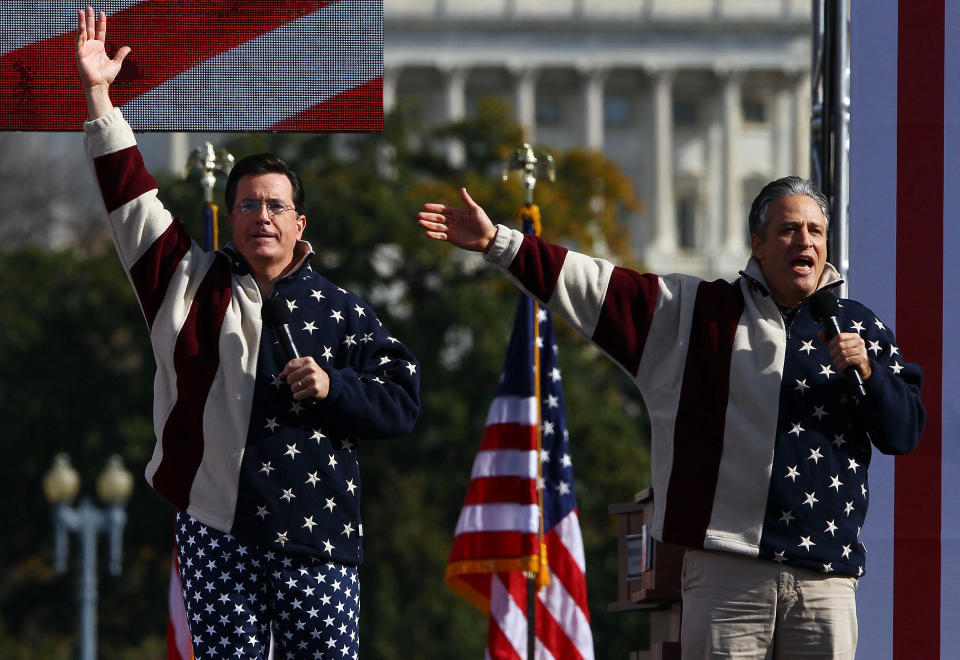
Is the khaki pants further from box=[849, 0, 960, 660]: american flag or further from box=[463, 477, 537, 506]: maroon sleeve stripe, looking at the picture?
box=[463, 477, 537, 506]: maroon sleeve stripe

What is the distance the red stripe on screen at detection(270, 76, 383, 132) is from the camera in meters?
6.25

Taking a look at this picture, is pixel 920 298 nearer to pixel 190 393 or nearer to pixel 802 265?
pixel 802 265

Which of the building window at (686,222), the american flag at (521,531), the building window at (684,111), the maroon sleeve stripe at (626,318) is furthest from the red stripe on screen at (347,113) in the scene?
the building window at (684,111)

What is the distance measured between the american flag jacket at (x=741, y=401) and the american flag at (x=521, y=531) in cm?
519

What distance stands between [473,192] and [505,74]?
42632 millimetres

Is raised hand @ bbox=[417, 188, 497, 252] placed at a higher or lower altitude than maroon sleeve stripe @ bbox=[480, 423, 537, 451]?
higher

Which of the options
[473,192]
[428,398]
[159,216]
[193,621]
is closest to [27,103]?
[159,216]

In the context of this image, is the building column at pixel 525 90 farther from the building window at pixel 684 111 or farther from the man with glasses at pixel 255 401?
the man with glasses at pixel 255 401

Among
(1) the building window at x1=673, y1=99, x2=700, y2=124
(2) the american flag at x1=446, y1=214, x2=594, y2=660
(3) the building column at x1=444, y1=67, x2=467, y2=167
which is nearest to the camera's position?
(2) the american flag at x1=446, y1=214, x2=594, y2=660

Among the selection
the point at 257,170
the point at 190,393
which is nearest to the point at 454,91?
the point at 257,170

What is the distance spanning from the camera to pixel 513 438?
11.0 metres

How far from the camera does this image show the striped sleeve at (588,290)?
5.45m

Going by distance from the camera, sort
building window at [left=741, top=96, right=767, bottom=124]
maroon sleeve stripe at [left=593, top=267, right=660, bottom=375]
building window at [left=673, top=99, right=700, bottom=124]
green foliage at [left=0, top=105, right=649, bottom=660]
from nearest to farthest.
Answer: maroon sleeve stripe at [left=593, top=267, right=660, bottom=375]
green foliage at [left=0, top=105, right=649, bottom=660]
building window at [left=741, top=96, right=767, bottom=124]
building window at [left=673, top=99, right=700, bottom=124]

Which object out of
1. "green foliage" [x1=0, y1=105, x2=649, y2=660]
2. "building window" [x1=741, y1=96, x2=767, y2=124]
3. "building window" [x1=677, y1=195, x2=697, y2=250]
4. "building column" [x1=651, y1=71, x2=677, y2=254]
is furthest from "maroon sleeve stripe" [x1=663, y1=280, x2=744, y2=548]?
"building window" [x1=741, y1=96, x2=767, y2=124]
